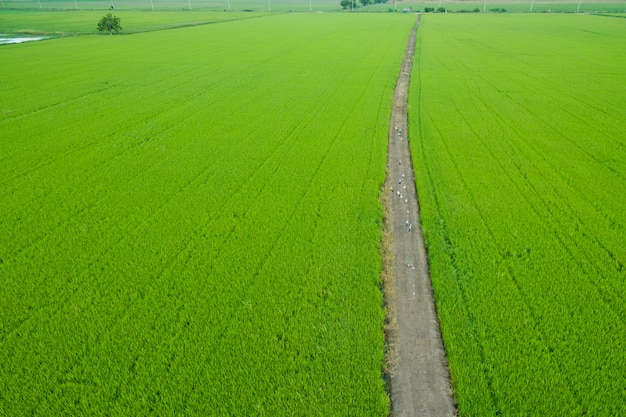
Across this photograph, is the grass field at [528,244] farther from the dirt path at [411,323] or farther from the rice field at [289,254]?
the dirt path at [411,323]

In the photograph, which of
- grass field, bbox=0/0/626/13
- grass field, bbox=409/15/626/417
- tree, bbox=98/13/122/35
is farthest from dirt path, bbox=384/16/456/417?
grass field, bbox=0/0/626/13

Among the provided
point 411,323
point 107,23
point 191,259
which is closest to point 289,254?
point 191,259

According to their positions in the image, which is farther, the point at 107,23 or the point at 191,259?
the point at 107,23

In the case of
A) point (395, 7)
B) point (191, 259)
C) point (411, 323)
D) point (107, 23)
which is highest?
point (395, 7)

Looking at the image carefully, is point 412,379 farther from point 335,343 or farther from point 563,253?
point 563,253

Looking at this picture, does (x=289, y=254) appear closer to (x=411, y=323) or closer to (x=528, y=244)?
(x=411, y=323)

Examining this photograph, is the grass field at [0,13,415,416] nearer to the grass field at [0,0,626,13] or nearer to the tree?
the tree

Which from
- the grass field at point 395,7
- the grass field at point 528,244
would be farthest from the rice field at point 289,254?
the grass field at point 395,7
